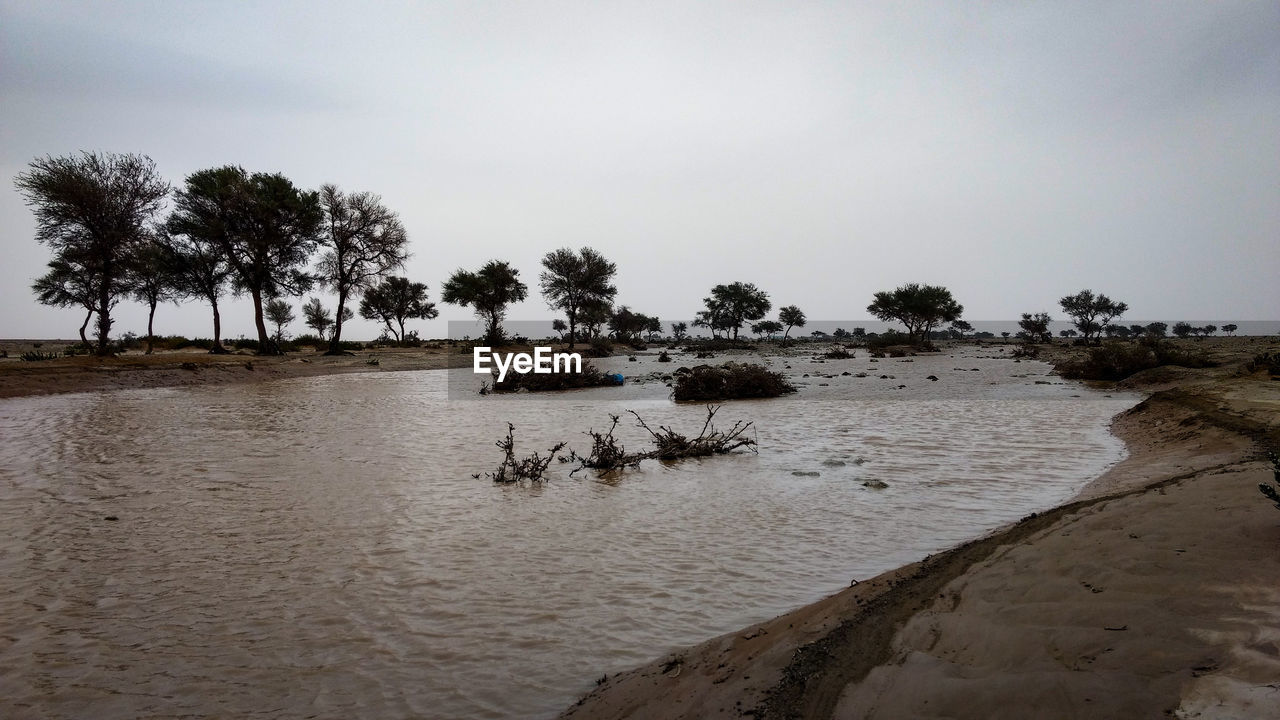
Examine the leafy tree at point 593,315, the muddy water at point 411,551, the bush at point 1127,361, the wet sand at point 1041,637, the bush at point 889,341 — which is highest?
the leafy tree at point 593,315

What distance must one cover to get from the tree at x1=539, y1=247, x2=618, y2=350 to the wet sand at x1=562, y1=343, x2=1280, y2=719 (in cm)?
4932

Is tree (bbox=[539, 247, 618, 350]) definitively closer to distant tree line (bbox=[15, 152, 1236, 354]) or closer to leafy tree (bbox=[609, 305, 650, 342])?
distant tree line (bbox=[15, 152, 1236, 354])

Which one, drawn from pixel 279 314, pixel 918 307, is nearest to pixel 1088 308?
pixel 918 307

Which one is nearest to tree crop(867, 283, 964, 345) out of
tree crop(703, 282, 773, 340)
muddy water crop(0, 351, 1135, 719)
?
tree crop(703, 282, 773, 340)

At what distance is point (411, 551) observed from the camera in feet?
17.2

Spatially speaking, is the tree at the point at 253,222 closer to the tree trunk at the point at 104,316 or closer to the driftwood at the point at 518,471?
the tree trunk at the point at 104,316

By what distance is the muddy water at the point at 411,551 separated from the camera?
3232mm

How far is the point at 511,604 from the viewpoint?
416 cm

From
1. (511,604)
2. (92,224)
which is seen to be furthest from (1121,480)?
(92,224)

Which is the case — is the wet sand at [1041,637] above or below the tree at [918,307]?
below

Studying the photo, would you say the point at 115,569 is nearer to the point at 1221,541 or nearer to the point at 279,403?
the point at 1221,541

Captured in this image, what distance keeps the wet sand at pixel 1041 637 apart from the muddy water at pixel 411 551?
2.14ft

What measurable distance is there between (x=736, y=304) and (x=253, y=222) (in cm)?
5798

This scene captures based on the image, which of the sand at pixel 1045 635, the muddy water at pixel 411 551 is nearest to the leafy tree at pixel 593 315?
the muddy water at pixel 411 551
